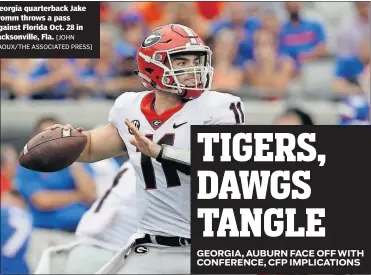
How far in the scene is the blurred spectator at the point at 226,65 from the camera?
6871mm

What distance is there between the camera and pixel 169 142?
14.1 ft

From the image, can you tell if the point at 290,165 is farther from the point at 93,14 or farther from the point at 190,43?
the point at 93,14

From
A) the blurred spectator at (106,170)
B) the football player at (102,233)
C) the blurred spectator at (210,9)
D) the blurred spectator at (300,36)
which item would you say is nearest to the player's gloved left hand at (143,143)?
the football player at (102,233)

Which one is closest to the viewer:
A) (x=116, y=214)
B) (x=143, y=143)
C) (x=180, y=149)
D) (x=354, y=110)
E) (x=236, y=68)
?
(x=143, y=143)

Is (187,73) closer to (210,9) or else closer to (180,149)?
(180,149)

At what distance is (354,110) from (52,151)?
291 centimetres

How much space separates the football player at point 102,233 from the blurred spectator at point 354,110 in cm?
176

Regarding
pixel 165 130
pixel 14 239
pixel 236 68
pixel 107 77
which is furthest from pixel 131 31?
pixel 165 130

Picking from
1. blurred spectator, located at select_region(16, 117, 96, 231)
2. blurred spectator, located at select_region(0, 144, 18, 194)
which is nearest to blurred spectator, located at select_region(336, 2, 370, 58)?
blurred spectator, located at select_region(16, 117, 96, 231)

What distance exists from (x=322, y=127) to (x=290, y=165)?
0.60ft

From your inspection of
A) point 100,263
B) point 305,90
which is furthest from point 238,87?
point 100,263

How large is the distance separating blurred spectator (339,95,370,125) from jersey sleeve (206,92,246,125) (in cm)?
245

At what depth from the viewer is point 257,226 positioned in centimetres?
425

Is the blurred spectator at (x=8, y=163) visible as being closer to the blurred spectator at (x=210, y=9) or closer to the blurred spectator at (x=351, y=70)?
the blurred spectator at (x=210, y=9)
